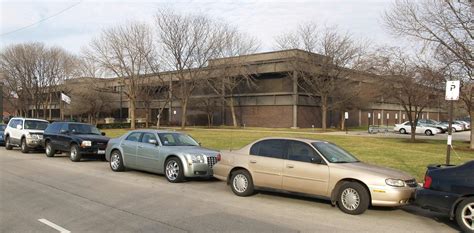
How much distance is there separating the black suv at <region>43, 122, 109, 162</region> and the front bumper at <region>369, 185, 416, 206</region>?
1223 centimetres

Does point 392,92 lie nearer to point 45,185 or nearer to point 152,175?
point 152,175

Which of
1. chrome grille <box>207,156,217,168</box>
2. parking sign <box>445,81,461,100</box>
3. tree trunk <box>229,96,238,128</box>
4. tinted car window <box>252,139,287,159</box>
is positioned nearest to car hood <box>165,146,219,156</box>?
chrome grille <box>207,156,217,168</box>

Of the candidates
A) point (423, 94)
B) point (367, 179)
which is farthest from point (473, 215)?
point (423, 94)

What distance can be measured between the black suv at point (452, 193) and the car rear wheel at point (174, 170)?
6242 mm

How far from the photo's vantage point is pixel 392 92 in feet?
91.3

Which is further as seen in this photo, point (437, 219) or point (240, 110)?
point (240, 110)

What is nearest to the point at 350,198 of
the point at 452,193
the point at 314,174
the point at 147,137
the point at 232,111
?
the point at 314,174

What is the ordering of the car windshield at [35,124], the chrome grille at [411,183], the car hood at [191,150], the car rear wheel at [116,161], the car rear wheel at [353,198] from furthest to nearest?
the car windshield at [35,124] → the car rear wheel at [116,161] → the car hood at [191,150] → the chrome grille at [411,183] → the car rear wheel at [353,198]

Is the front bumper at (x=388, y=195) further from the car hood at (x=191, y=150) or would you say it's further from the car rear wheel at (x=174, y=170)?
the car rear wheel at (x=174, y=170)

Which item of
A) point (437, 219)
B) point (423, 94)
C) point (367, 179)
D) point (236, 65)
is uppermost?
point (236, 65)

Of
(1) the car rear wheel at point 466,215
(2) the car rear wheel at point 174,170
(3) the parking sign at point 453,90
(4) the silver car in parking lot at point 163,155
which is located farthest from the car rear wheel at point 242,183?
(3) the parking sign at point 453,90

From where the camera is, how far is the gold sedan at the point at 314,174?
8273 mm

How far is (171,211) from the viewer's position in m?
8.20

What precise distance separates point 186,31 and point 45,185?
3484 cm
